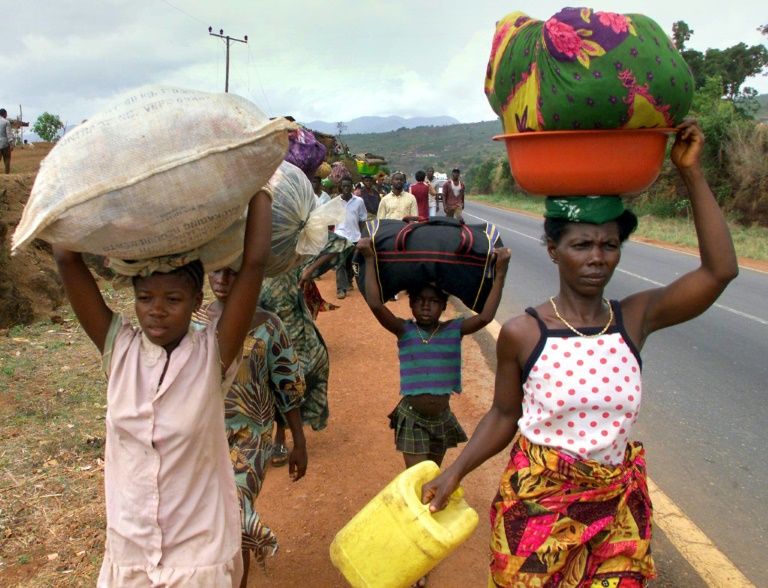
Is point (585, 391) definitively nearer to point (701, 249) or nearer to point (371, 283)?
point (701, 249)

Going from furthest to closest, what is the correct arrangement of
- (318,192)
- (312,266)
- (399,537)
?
1. (318,192)
2. (312,266)
3. (399,537)

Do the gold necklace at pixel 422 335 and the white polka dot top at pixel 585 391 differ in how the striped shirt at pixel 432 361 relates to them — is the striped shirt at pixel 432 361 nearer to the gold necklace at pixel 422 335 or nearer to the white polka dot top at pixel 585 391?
the gold necklace at pixel 422 335

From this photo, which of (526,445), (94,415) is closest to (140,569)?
(526,445)

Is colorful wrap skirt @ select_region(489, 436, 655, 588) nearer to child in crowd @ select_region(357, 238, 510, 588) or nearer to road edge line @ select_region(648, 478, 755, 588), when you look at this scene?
child in crowd @ select_region(357, 238, 510, 588)

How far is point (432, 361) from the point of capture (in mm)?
3271

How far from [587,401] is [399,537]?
72 cm

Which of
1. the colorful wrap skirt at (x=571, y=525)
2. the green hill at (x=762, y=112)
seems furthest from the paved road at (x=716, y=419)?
the green hill at (x=762, y=112)

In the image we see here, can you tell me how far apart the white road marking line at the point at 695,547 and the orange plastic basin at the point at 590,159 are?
2.06 meters

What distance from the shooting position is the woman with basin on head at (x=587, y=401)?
2084mm

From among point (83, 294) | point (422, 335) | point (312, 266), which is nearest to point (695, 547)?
point (422, 335)

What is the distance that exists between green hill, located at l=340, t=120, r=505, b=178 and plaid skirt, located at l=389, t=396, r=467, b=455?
276 feet

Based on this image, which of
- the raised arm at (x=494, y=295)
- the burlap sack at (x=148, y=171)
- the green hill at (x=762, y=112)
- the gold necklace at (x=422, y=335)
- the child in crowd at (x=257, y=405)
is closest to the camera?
the burlap sack at (x=148, y=171)

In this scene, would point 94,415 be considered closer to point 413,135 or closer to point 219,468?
point 219,468

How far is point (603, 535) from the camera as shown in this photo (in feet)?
7.00
